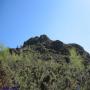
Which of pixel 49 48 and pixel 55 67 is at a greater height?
pixel 49 48

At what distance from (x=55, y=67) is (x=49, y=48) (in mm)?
88082

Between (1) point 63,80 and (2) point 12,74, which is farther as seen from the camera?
(1) point 63,80

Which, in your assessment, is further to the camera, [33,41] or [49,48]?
[33,41]

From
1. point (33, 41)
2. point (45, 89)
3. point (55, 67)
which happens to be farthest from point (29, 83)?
point (33, 41)

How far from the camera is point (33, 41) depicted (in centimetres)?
12031

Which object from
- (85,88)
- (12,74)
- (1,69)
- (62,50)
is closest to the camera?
(1,69)

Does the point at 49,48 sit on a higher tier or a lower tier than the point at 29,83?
higher

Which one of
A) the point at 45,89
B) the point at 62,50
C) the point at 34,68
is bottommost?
the point at 45,89

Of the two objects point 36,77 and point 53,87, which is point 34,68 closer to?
point 36,77

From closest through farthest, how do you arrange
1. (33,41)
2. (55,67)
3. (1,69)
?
1. (1,69)
2. (55,67)
3. (33,41)

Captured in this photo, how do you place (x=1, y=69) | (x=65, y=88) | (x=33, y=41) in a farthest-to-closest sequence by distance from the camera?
(x=33, y=41)
(x=65, y=88)
(x=1, y=69)

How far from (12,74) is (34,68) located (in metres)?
3.45

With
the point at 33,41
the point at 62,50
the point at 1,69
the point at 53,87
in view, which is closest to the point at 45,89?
the point at 53,87

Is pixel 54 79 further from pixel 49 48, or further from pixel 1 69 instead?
pixel 49 48
